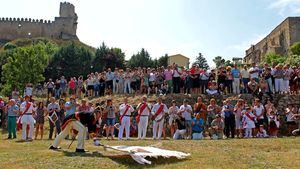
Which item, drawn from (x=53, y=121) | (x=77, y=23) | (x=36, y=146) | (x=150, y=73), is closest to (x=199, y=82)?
(x=150, y=73)

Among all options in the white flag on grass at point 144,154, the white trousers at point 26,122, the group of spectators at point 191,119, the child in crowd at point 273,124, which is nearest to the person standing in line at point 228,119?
the group of spectators at point 191,119

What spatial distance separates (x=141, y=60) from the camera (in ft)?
234

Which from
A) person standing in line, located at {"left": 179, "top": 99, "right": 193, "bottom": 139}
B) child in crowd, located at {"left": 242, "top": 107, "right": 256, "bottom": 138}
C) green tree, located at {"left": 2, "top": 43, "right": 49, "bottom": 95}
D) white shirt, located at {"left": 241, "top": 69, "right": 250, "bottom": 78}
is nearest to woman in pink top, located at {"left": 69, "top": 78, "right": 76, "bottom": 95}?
white shirt, located at {"left": 241, "top": 69, "right": 250, "bottom": 78}

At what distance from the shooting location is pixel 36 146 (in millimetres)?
15422

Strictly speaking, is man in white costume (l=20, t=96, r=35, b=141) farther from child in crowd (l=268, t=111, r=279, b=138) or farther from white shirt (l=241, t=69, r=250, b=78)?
white shirt (l=241, t=69, r=250, b=78)

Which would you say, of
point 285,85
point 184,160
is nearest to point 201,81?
point 285,85

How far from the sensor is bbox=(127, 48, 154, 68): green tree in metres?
70.8

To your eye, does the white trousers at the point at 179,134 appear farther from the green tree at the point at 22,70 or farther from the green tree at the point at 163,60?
the green tree at the point at 163,60

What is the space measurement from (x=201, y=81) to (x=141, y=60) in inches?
1779

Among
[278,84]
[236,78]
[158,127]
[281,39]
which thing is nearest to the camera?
[158,127]

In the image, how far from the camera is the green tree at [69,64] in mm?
67062

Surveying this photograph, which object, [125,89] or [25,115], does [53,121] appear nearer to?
[25,115]

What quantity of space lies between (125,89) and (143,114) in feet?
32.2

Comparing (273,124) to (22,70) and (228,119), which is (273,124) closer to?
(228,119)
